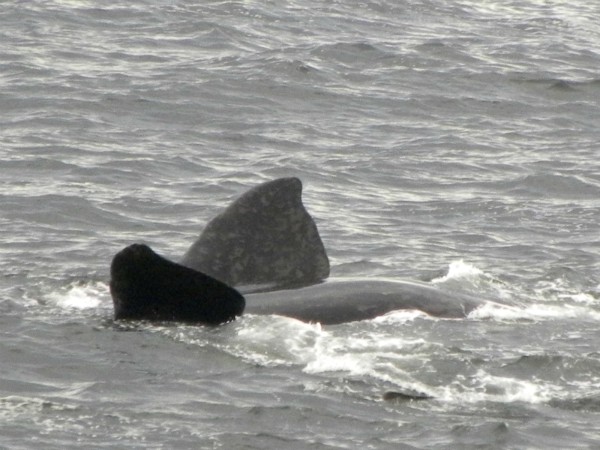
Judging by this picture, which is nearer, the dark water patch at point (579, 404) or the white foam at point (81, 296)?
the dark water patch at point (579, 404)

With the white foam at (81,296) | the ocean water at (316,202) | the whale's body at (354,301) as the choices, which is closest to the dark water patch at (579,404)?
the ocean water at (316,202)

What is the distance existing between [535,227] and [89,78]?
865 cm

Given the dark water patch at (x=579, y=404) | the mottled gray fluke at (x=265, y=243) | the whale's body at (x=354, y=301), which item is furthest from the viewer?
the mottled gray fluke at (x=265, y=243)

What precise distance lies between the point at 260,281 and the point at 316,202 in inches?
187

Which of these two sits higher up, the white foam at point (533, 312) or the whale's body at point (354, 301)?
the whale's body at point (354, 301)

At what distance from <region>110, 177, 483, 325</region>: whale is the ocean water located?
0.60 feet

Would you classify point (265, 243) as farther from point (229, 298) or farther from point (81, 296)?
point (81, 296)

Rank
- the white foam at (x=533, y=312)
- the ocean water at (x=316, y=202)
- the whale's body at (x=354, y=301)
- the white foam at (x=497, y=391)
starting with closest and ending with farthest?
the ocean water at (x=316, y=202), the white foam at (x=497, y=391), the whale's body at (x=354, y=301), the white foam at (x=533, y=312)

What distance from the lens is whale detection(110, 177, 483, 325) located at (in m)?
11.2

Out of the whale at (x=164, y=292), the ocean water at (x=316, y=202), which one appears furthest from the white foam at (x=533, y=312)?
the whale at (x=164, y=292)

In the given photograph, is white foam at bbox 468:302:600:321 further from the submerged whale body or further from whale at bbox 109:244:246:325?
whale at bbox 109:244:246:325

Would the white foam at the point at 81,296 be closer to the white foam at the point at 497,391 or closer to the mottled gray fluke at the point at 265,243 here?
the mottled gray fluke at the point at 265,243

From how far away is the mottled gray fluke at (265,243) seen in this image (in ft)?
39.5

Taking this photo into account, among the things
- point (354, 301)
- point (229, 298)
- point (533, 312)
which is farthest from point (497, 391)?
point (533, 312)
